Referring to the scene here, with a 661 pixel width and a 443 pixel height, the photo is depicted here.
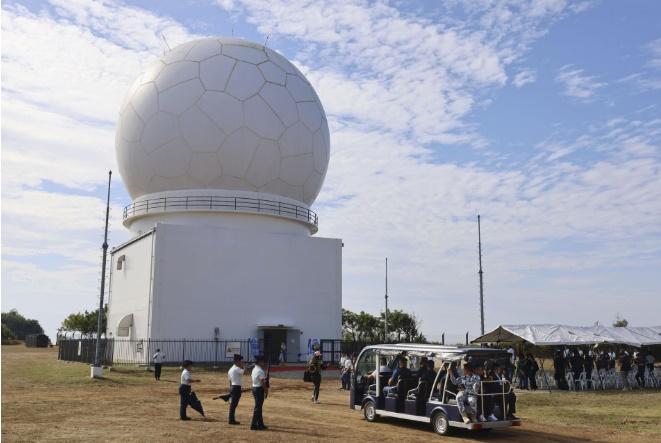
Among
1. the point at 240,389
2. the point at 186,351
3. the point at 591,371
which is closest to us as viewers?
the point at 240,389

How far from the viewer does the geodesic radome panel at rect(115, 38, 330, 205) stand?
106ft

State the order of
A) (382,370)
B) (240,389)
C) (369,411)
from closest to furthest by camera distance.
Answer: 1. (240,389)
2. (369,411)
3. (382,370)

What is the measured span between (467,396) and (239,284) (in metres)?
21.3

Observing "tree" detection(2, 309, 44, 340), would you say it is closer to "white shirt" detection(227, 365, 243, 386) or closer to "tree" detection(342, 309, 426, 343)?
"tree" detection(342, 309, 426, 343)

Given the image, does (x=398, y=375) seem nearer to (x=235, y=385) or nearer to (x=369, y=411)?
(x=369, y=411)

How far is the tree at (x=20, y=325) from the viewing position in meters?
96.9

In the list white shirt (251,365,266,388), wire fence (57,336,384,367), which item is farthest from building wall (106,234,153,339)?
white shirt (251,365,266,388)

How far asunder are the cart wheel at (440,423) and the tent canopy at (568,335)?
34.4 feet

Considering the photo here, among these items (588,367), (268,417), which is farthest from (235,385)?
(588,367)

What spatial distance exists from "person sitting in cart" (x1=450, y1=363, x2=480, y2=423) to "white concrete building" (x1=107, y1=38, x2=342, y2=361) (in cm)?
2080

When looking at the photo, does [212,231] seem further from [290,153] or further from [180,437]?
[180,437]

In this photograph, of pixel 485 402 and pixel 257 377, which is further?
pixel 257 377

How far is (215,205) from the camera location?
32531 millimetres

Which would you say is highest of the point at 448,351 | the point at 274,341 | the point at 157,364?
the point at 448,351
